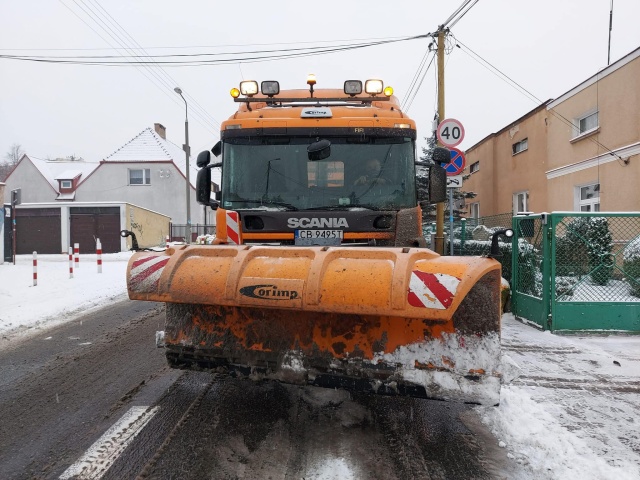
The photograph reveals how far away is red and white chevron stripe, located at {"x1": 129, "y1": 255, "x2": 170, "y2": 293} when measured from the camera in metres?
3.24

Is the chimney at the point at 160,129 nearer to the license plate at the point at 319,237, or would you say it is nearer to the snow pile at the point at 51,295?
the snow pile at the point at 51,295

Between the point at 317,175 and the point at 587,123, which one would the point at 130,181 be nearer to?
the point at 587,123

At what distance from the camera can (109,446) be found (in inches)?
122

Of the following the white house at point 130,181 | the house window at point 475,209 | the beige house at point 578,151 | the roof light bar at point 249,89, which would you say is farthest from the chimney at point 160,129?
the roof light bar at point 249,89

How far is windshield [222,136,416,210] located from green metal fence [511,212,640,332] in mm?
2778

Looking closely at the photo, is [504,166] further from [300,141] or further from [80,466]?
[80,466]

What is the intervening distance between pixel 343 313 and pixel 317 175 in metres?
2.06

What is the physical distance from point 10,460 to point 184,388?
4.97ft

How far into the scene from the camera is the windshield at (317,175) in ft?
14.7

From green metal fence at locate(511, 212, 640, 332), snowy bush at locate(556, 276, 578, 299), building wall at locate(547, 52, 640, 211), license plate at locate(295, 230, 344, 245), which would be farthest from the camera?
building wall at locate(547, 52, 640, 211)

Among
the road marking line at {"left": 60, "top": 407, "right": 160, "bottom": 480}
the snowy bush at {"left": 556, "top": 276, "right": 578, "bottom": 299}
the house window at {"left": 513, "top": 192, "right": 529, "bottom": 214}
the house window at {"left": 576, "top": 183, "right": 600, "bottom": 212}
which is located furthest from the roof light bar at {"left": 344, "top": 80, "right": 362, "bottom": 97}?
the house window at {"left": 513, "top": 192, "right": 529, "bottom": 214}

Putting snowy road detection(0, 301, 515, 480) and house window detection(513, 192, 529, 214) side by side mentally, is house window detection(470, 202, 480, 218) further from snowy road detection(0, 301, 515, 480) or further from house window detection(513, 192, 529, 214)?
snowy road detection(0, 301, 515, 480)

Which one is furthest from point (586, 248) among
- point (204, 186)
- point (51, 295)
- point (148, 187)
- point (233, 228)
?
point (148, 187)

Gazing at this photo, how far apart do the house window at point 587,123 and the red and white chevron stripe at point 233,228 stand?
38.5 ft
